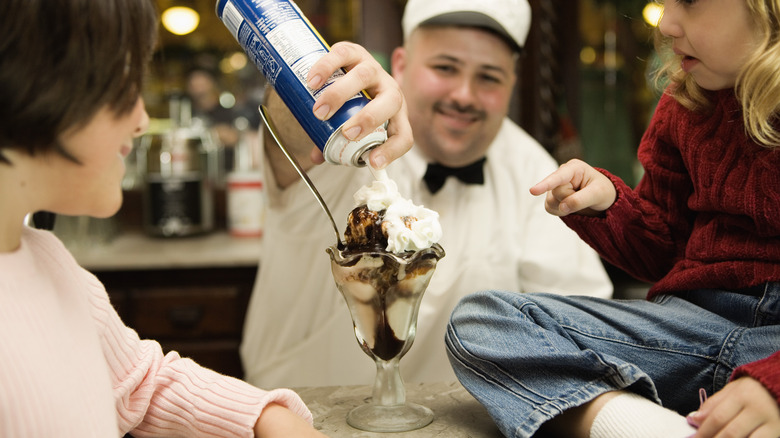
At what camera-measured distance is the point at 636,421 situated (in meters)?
0.77

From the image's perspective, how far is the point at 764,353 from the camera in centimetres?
85

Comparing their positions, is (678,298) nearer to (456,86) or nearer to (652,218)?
(652,218)

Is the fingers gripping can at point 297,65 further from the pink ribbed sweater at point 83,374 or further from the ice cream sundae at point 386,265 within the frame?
the pink ribbed sweater at point 83,374

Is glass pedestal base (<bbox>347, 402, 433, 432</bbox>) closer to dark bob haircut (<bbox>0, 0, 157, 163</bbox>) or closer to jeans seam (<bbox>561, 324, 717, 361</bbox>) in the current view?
jeans seam (<bbox>561, 324, 717, 361</bbox>)

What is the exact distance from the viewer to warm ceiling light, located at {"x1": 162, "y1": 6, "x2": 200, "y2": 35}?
9.70 ft

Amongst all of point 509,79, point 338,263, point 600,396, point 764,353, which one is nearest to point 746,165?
point 764,353

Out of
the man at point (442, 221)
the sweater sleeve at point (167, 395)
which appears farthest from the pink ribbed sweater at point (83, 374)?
the man at point (442, 221)

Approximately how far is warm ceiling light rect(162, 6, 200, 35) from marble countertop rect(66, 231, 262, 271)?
928 mm

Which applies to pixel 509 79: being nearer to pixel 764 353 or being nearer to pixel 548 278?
pixel 548 278

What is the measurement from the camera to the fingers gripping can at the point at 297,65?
824 millimetres

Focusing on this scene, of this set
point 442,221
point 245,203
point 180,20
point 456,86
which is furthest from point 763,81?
point 180,20

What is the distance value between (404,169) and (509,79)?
1.04ft

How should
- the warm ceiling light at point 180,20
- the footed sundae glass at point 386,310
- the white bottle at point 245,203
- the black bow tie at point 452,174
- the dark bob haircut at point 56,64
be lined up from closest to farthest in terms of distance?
the dark bob haircut at point 56,64 < the footed sundae glass at point 386,310 < the black bow tie at point 452,174 < the white bottle at point 245,203 < the warm ceiling light at point 180,20

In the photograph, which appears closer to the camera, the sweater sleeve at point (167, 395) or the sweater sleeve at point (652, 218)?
the sweater sleeve at point (167, 395)
